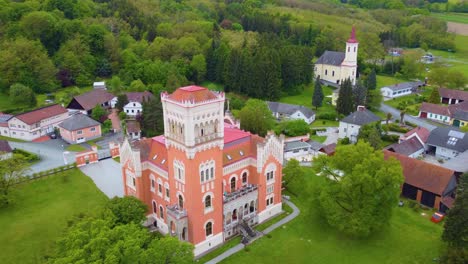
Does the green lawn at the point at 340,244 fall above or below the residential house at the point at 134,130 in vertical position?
below

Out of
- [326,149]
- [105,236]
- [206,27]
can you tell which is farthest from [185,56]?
[105,236]

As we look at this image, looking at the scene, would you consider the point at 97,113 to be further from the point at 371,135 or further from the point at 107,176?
the point at 371,135

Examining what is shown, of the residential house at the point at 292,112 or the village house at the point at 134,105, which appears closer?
the residential house at the point at 292,112

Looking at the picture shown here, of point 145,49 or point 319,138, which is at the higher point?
point 145,49

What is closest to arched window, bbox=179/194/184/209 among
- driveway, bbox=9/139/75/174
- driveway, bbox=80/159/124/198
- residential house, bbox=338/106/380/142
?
driveway, bbox=80/159/124/198

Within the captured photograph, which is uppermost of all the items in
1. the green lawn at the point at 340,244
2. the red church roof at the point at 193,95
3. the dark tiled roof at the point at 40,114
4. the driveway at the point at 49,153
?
the red church roof at the point at 193,95

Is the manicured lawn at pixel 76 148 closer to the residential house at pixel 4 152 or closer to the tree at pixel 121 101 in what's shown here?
the residential house at pixel 4 152

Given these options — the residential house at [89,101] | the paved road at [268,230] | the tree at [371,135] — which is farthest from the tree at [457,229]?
the residential house at [89,101]

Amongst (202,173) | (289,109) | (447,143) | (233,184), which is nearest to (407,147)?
(447,143)
